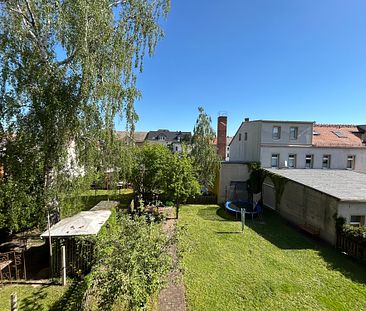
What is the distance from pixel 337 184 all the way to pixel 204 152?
12.7 m

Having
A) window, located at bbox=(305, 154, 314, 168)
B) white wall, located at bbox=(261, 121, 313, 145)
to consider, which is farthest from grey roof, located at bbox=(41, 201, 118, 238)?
window, located at bbox=(305, 154, 314, 168)

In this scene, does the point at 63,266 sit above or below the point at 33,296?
above

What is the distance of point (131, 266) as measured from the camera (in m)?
5.17

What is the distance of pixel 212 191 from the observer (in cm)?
2617

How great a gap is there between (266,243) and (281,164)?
11563 mm

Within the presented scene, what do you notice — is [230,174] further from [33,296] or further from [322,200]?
[33,296]

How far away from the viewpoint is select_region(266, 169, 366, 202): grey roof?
44.0 feet

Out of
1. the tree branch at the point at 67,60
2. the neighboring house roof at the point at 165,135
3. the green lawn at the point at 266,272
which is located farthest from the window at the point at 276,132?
the neighboring house roof at the point at 165,135

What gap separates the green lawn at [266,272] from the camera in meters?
8.23

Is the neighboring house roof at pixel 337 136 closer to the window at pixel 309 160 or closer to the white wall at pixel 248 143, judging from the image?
the window at pixel 309 160

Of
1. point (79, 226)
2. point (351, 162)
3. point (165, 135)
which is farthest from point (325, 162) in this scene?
point (165, 135)

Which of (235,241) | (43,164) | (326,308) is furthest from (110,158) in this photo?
(326,308)

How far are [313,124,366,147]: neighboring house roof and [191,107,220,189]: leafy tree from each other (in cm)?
1045

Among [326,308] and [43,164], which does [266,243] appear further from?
[43,164]
